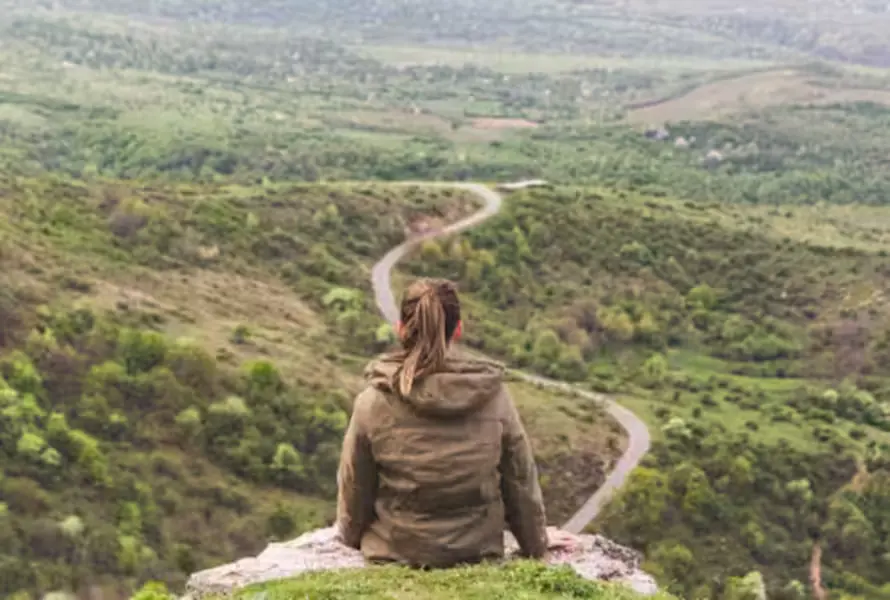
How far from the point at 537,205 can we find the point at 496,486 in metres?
62.5

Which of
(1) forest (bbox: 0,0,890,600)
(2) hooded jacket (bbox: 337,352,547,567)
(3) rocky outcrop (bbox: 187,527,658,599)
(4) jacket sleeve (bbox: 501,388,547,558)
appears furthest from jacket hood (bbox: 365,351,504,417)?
(1) forest (bbox: 0,0,890,600)

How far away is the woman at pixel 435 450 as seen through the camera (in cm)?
888

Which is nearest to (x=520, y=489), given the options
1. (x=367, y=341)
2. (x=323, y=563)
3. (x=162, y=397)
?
(x=323, y=563)

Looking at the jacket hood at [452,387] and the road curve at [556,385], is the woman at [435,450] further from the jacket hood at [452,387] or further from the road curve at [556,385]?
the road curve at [556,385]

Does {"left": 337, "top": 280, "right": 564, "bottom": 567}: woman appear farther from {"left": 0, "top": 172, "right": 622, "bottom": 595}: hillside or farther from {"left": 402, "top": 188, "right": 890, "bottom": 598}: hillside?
{"left": 402, "top": 188, "right": 890, "bottom": 598}: hillside

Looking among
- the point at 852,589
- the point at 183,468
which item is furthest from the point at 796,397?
the point at 183,468

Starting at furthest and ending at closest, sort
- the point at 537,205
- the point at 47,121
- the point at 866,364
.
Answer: the point at 47,121 → the point at 537,205 → the point at 866,364

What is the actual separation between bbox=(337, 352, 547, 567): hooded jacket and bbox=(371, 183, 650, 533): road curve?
1955 cm

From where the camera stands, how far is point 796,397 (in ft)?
170

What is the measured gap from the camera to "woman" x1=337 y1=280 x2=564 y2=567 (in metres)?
8.88

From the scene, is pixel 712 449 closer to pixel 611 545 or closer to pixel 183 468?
pixel 183 468

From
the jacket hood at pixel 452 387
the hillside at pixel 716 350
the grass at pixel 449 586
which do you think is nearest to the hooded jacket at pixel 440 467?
the jacket hood at pixel 452 387

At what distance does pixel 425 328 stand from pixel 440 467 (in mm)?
1126

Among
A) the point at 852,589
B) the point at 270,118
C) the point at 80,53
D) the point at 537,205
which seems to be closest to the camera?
A: the point at 852,589
